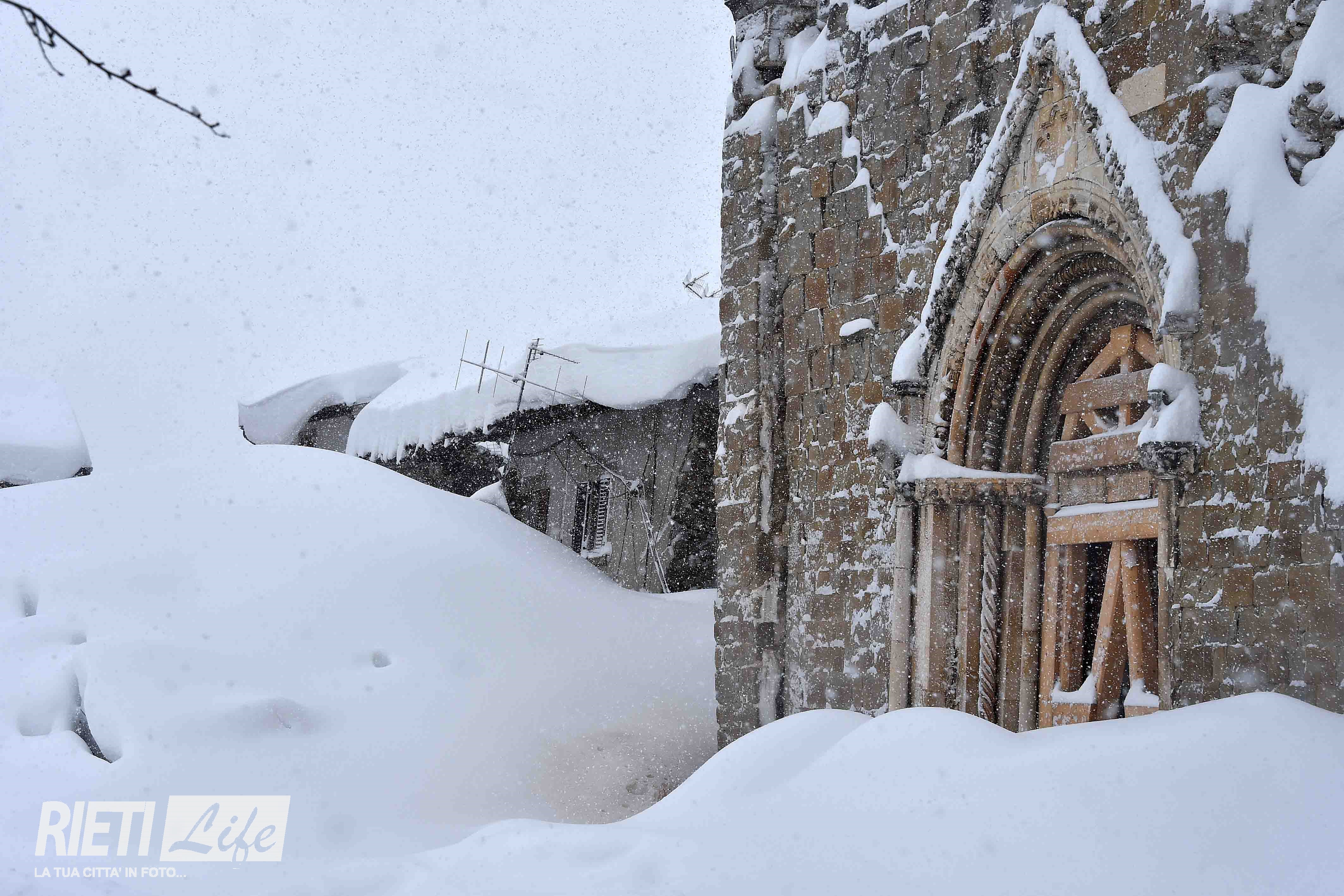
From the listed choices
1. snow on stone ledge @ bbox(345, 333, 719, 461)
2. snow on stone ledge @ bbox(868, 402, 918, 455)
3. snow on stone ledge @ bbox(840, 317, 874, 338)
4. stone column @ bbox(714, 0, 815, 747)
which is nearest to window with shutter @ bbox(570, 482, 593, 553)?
snow on stone ledge @ bbox(345, 333, 719, 461)

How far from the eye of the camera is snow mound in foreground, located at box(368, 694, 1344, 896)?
8.65 ft

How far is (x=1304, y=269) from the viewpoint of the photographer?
346 cm

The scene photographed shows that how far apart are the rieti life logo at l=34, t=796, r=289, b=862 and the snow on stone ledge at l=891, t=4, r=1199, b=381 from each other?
3.43 m

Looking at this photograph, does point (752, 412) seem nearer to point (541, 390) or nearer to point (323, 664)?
point (323, 664)

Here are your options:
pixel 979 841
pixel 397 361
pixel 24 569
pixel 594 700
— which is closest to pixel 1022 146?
pixel 979 841

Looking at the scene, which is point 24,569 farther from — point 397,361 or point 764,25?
point 397,361

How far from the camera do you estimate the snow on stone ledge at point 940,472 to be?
5047 millimetres

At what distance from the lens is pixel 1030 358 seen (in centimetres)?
500

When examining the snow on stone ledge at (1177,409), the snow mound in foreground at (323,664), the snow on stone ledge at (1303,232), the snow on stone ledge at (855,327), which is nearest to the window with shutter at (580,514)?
the snow mound in foreground at (323,664)

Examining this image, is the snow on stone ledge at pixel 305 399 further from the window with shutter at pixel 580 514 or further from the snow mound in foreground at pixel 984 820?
the snow mound in foreground at pixel 984 820

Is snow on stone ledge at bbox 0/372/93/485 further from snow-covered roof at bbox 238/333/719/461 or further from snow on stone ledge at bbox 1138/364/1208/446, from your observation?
snow on stone ledge at bbox 1138/364/1208/446

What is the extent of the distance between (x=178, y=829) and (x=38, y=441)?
25.0 feet

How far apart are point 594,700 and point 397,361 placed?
1146 cm

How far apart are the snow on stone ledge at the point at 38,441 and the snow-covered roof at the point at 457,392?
3877mm
